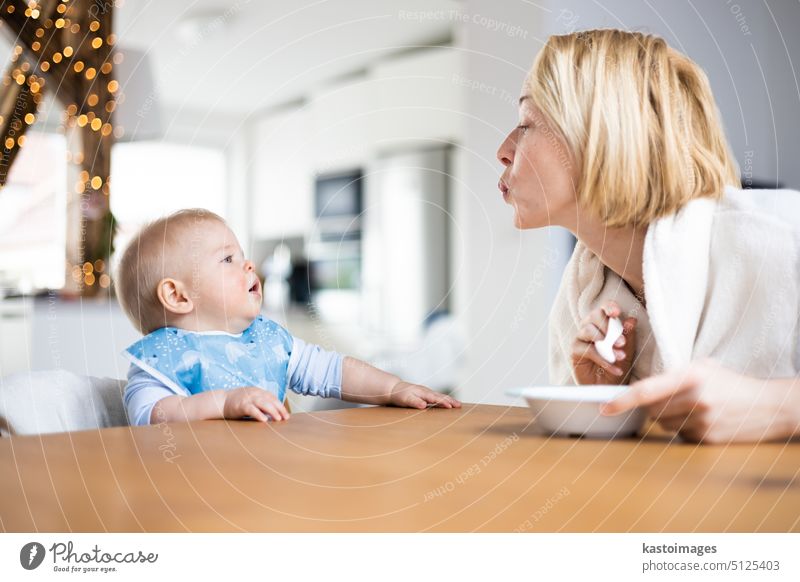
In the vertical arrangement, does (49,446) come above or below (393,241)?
below

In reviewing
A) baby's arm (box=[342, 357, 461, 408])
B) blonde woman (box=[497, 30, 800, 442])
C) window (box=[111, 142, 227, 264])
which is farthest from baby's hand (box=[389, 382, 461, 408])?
window (box=[111, 142, 227, 264])

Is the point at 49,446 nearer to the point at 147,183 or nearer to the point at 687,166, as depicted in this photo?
the point at 687,166

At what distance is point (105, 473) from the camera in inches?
12.2

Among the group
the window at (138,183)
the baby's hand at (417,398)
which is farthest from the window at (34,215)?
the baby's hand at (417,398)

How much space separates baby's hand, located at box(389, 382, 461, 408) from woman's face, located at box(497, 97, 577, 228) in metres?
0.15

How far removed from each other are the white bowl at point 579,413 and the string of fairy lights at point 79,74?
677 mm

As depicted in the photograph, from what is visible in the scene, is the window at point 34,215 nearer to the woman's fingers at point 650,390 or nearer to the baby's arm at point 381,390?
the baby's arm at point 381,390

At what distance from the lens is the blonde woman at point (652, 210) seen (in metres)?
0.45

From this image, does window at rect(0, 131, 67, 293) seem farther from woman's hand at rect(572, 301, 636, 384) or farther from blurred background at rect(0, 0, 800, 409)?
woman's hand at rect(572, 301, 636, 384)

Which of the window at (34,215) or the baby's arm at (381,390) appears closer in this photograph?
the baby's arm at (381,390)

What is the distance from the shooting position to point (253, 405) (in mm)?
465

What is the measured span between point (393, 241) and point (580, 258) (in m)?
2.49
